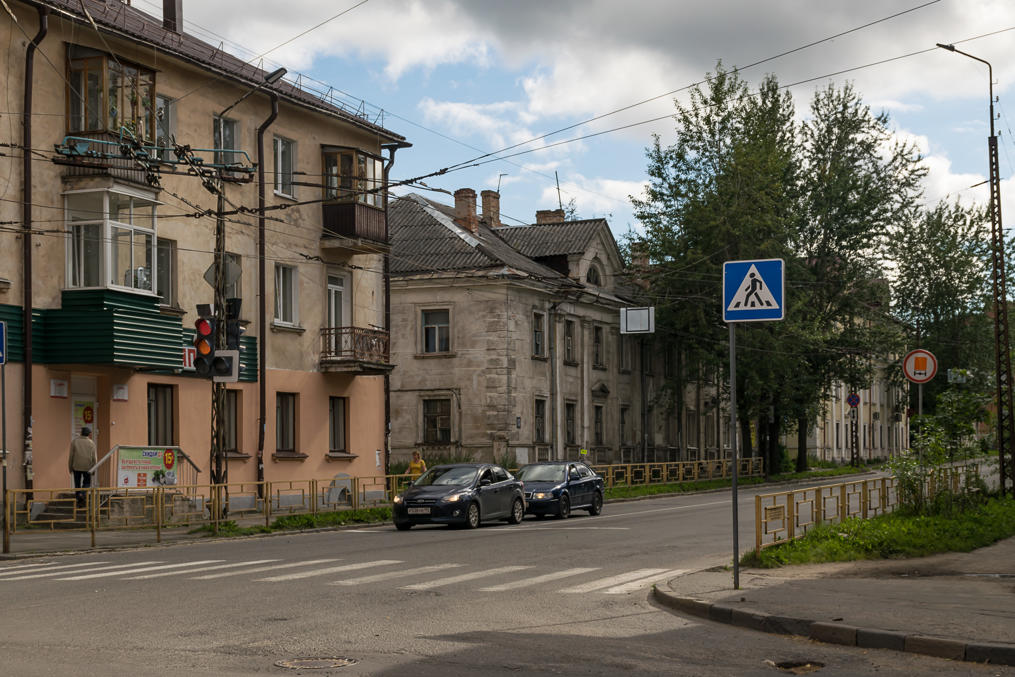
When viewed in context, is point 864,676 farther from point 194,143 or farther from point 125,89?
point 194,143

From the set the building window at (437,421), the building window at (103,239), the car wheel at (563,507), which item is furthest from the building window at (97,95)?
the building window at (437,421)

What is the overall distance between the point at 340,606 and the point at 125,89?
58.6ft

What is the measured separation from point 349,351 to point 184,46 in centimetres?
935

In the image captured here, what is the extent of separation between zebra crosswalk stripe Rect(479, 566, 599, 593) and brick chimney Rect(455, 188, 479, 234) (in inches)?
1377

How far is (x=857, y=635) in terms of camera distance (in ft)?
31.6

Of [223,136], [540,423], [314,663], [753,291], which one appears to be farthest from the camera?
[540,423]

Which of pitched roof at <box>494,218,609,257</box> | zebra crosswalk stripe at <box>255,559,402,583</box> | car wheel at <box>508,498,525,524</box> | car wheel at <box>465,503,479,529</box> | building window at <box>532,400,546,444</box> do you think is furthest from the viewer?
pitched roof at <box>494,218,609,257</box>

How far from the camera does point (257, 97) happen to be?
32.3m

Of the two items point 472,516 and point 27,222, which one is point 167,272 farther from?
point 472,516

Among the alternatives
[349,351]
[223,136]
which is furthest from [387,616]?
[349,351]

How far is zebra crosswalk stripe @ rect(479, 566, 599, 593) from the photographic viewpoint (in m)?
13.6

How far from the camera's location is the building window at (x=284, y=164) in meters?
33.2

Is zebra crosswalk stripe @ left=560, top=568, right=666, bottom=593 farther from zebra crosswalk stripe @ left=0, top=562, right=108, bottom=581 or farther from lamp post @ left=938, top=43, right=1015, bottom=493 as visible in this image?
lamp post @ left=938, top=43, right=1015, bottom=493

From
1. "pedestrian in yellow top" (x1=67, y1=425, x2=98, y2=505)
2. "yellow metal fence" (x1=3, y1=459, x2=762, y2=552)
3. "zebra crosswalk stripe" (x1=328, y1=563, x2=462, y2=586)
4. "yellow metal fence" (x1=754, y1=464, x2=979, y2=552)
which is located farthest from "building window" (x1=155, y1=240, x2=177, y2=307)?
"yellow metal fence" (x1=754, y1=464, x2=979, y2=552)
